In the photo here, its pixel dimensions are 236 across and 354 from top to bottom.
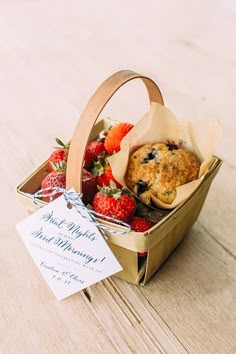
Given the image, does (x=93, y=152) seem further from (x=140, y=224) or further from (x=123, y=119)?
(x=123, y=119)

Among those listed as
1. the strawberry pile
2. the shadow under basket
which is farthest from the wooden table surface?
the strawberry pile

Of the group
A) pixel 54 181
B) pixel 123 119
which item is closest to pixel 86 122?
pixel 54 181

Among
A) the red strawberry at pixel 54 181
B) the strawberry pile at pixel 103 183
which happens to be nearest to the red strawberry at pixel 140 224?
the strawberry pile at pixel 103 183

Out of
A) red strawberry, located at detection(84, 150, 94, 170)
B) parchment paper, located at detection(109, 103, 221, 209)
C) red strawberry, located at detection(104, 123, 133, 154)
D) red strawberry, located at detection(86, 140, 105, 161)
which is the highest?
parchment paper, located at detection(109, 103, 221, 209)

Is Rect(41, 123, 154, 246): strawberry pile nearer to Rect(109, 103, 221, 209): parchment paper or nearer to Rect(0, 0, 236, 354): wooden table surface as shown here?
Rect(109, 103, 221, 209): parchment paper

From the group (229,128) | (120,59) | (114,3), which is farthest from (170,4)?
(229,128)
